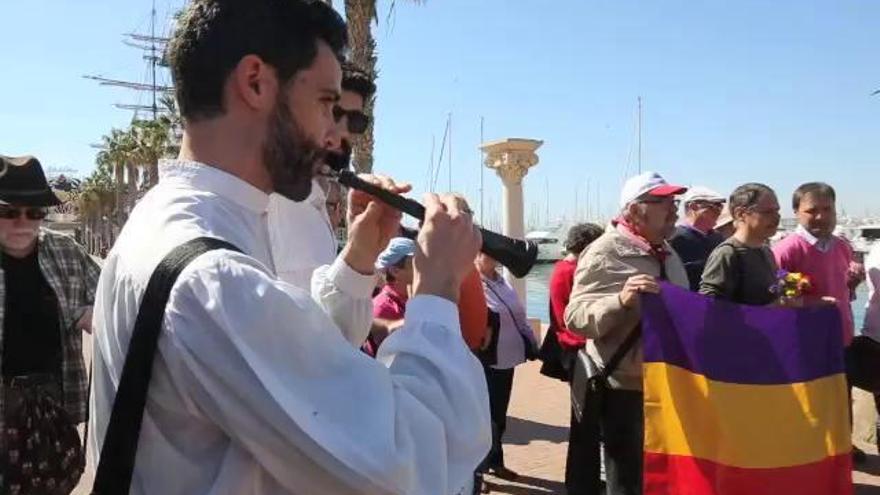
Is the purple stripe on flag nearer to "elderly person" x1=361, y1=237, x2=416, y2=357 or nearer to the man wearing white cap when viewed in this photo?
"elderly person" x1=361, y1=237, x2=416, y2=357

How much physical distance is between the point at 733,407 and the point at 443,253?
3.50 meters

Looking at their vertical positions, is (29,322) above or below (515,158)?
below

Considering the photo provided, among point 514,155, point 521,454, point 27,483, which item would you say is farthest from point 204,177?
point 514,155

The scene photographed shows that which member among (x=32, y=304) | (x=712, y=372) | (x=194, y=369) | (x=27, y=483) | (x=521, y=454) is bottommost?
(x=521, y=454)

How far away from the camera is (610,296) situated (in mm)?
4836

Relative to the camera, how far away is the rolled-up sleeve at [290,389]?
4.13 feet

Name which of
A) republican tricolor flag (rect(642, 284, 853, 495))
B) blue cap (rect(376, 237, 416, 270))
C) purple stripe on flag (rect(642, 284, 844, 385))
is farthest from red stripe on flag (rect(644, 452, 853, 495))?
blue cap (rect(376, 237, 416, 270))

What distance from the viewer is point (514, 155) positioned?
1400 cm

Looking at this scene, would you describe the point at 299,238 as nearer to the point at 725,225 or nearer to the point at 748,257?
the point at 748,257

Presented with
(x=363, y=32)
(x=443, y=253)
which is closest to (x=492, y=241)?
(x=443, y=253)

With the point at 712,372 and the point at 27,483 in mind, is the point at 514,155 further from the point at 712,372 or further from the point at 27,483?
the point at 27,483

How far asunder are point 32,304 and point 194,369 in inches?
127

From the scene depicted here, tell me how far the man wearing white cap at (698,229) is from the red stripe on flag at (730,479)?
2.38 metres

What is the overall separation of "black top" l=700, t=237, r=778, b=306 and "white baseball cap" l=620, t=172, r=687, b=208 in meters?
0.74
